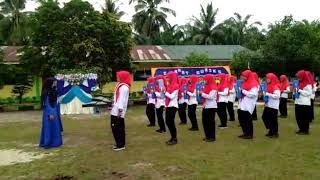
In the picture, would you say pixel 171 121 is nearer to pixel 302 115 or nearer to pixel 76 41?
pixel 302 115

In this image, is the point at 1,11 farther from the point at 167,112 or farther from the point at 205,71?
the point at 167,112

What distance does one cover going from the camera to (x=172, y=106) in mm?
9734

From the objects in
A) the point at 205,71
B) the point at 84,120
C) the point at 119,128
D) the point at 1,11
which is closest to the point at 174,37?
the point at 1,11

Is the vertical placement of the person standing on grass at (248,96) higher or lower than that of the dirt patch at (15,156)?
higher

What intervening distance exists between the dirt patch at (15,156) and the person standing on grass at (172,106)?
8.57 feet

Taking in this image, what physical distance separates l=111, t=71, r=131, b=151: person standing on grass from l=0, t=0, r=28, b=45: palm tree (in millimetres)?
29618

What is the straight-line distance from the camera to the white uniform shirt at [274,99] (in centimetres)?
1027

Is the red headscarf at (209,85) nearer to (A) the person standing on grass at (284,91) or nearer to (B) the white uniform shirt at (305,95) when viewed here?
(B) the white uniform shirt at (305,95)

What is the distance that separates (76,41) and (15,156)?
11.7 metres

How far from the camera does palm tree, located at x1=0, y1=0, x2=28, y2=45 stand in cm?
3697

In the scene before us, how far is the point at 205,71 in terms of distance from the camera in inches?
826

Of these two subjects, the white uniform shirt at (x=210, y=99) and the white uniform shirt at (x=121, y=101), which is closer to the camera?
the white uniform shirt at (x=121, y=101)

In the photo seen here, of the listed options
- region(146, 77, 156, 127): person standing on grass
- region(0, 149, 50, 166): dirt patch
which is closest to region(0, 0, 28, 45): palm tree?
region(146, 77, 156, 127): person standing on grass

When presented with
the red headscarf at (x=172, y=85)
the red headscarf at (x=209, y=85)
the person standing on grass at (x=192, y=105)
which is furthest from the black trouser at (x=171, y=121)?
the person standing on grass at (x=192, y=105)
